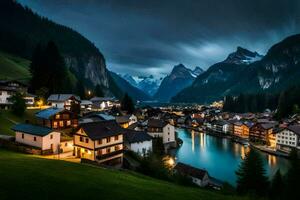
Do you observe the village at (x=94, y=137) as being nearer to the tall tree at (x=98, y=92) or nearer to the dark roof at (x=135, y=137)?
the dark roof at (x=135, y=137)

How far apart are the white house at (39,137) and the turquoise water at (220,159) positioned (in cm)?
3567

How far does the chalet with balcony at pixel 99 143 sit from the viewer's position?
38.5 metres

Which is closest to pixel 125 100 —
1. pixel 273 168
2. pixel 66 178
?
pixel 273 168

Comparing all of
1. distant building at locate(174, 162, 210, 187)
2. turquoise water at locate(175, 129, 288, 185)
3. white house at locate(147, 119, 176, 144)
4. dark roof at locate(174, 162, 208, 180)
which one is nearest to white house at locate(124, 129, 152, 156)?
dark roof at locate(174, 162, 208, 180)

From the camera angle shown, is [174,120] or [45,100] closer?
[45,100]

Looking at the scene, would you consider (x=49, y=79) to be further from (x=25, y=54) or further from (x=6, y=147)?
(x=25, y=54)

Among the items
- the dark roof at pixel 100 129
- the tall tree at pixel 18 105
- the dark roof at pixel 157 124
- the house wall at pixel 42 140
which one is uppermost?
the tall tree at pixel 18 105

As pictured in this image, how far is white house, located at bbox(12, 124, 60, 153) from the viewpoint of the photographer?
3597cm

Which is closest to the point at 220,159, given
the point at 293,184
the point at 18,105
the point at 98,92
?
the point at 293,184

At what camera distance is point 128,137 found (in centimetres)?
5412

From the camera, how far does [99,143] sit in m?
39.1

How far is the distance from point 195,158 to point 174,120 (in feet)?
287

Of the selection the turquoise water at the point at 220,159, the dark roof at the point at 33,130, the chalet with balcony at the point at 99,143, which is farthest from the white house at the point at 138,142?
the dark roof at the point at 33,130

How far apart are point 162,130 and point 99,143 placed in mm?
37207
